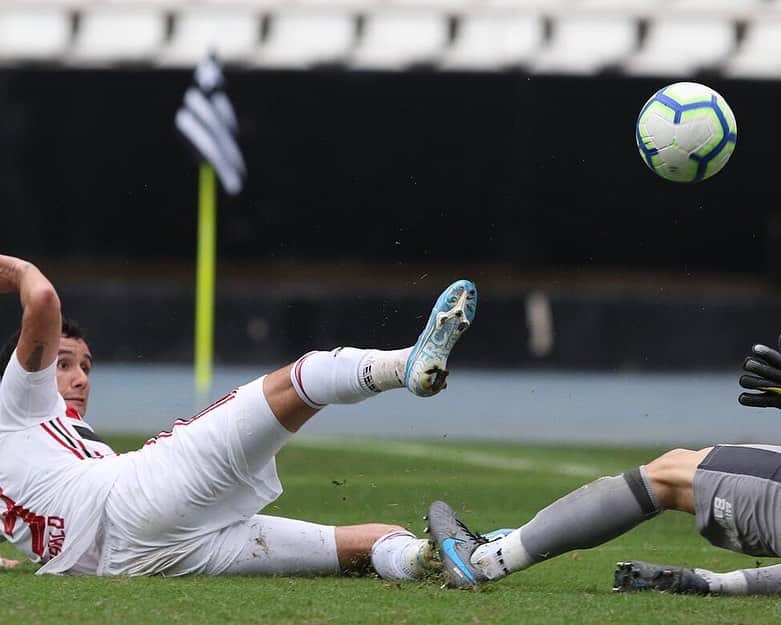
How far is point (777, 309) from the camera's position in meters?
22.1

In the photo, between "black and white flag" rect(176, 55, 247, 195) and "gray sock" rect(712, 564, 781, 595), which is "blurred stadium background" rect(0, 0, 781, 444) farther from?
"gray sock" rect(712, 564, 781, 595)

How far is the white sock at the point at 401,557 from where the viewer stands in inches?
205

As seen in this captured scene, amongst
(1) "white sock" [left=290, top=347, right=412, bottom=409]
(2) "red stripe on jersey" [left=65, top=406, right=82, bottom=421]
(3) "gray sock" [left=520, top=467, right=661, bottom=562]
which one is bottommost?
(3) "gray sock" [left=520, top=467, right=661, bottom=562]

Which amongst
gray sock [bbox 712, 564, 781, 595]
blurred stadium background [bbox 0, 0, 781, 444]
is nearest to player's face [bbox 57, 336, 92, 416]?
gray sock [bbox 712, 564, 781, 595]

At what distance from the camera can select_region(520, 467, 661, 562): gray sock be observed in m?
4.62

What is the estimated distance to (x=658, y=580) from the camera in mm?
5102

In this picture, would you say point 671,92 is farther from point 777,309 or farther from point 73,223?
point 73,223

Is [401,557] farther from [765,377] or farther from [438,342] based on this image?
[765,377]

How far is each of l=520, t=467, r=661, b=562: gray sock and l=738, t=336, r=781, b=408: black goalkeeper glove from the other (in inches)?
16.1

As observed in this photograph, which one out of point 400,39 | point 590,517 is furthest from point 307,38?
point 590,517

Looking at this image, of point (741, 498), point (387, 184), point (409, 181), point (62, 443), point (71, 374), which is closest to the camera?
point (741, 498)

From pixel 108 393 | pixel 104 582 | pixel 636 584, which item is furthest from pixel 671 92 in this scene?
pixel 108 393

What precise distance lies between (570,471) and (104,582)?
19.9 feet

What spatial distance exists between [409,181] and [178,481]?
2091 cm
